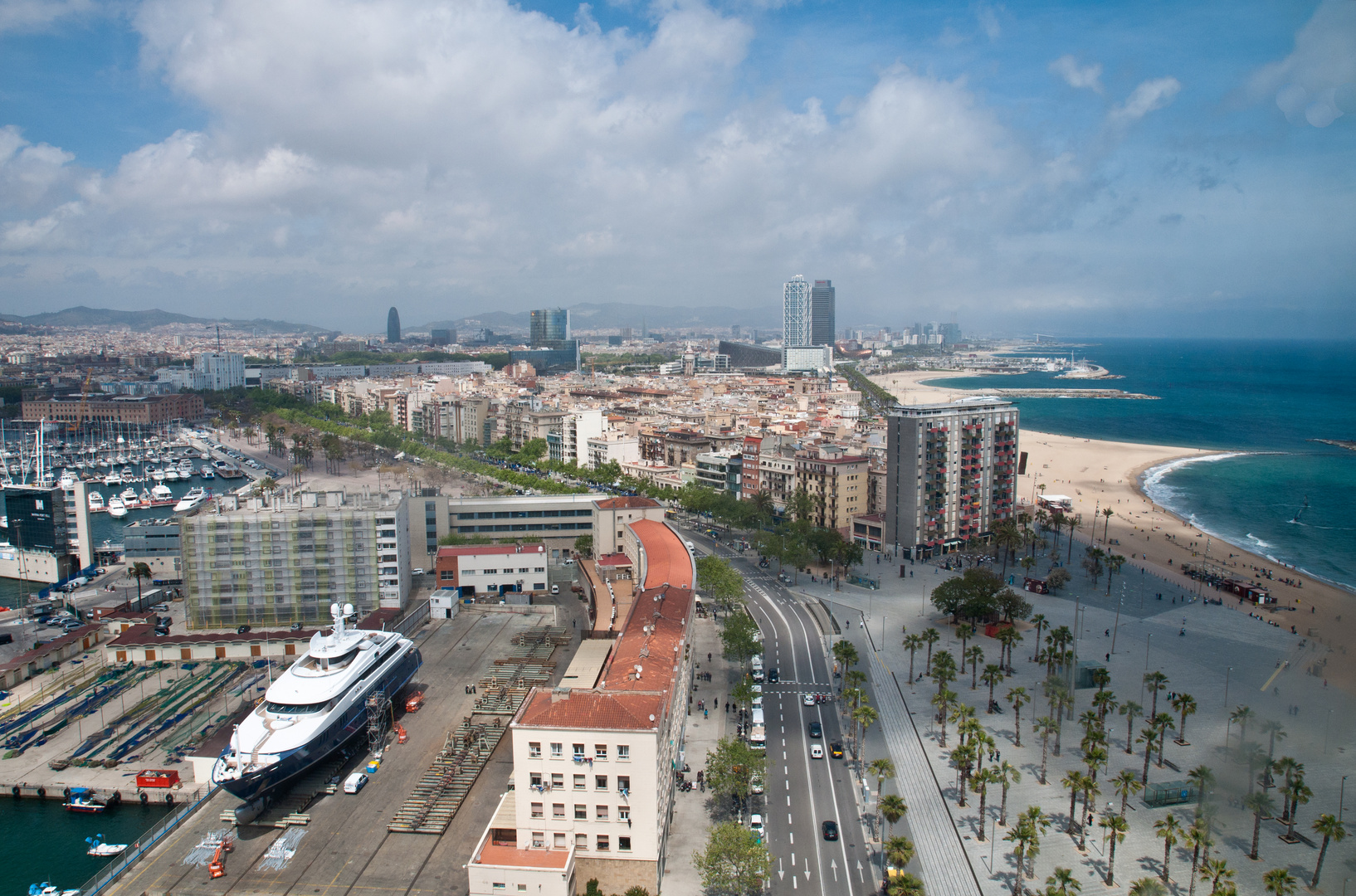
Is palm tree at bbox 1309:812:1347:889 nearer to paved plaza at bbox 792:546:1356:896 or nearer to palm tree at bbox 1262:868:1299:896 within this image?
paved plaza at bbox 792:546:1356:896

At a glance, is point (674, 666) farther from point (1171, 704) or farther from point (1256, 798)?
point (1171, 704)

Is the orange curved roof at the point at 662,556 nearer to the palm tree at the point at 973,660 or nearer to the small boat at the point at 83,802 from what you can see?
the palm tree at the point at 973,660

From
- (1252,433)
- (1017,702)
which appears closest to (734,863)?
(1017,702)

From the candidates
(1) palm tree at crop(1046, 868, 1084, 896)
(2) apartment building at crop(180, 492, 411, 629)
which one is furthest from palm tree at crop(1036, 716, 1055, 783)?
(2) apartment building at crop(180, 492, 411, 629)

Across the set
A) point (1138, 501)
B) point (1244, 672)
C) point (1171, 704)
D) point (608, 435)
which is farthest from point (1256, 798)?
point (608, 435)

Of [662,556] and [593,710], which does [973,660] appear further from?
[593,710]
